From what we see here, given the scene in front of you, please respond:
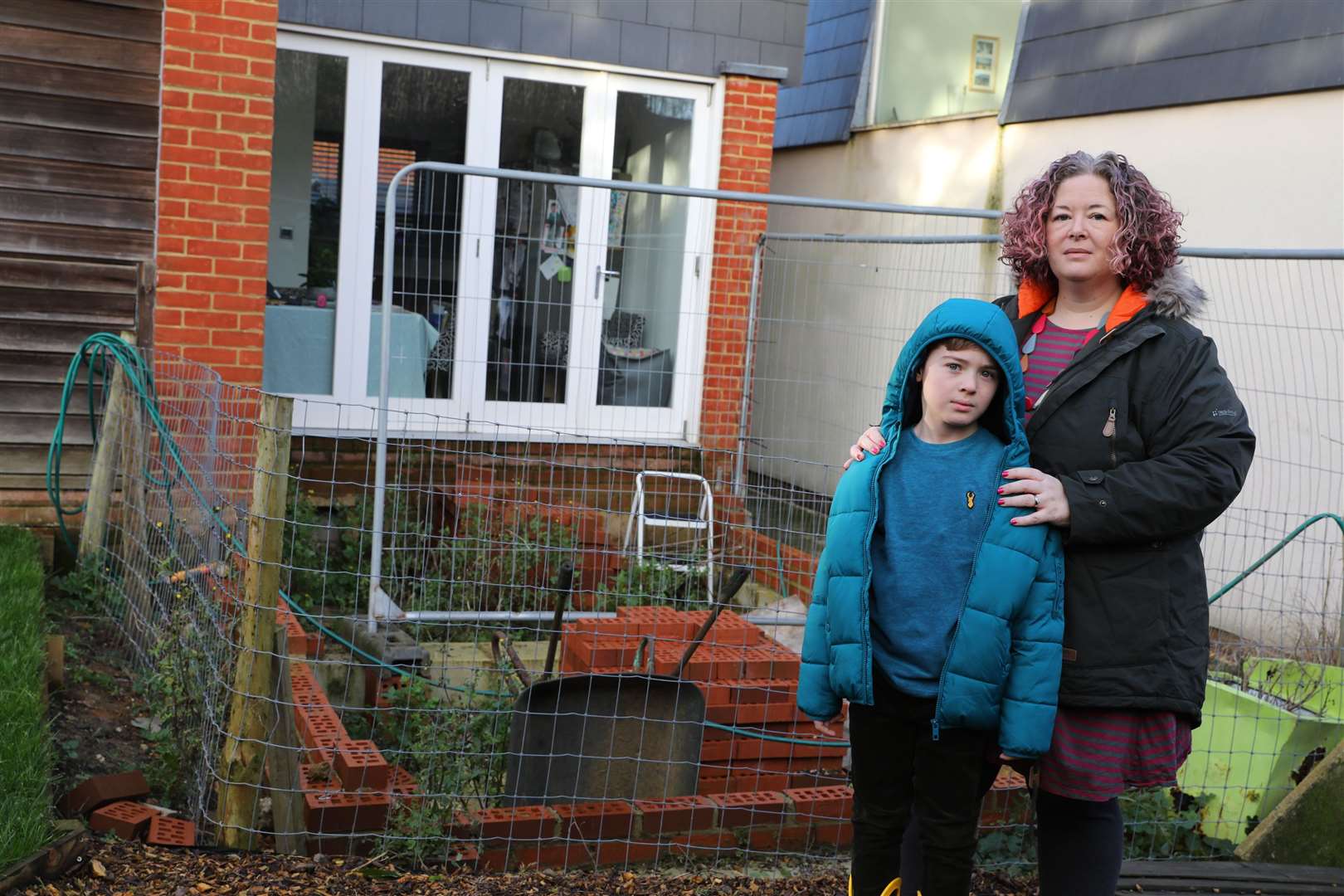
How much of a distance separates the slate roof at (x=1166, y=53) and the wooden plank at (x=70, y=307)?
5760 millimetres

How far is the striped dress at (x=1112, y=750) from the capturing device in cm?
234

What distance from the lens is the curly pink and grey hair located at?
2389mm

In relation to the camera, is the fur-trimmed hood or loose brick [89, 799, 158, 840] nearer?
the fur-trimmed hood

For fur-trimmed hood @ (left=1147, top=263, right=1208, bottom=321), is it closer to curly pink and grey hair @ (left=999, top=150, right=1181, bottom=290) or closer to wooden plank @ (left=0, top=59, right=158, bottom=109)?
curly pink and grey hair @ (left=999, top=150, right=1181, bottom=290)

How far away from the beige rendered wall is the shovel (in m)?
1.20

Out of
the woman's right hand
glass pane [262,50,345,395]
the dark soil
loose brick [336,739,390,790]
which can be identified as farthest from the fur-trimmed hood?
glass pane [262,50,345,395]

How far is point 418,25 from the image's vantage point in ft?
23.4

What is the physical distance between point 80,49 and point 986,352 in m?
4.86

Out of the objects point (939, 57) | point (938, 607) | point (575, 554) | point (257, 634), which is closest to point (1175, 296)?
point (938, 607)

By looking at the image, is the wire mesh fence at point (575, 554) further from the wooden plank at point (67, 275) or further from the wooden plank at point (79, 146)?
the wooden plank at point (79, 146)

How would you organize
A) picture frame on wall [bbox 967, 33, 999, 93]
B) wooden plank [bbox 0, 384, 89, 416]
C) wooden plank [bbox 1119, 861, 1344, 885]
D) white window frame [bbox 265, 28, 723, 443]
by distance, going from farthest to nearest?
1. picture frame on wall [bbox 967, 33, 999, 93]
2. white window frame [bbox 265, 28, 723, 443]
3. wooden plank [bbox 0, 384, 89, 416]
4. wooden plank [bbox 1119, 861, 1344, 885]

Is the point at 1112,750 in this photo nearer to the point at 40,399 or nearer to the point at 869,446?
the point at 869,446

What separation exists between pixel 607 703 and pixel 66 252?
3.61 meters

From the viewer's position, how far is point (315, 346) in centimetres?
716
